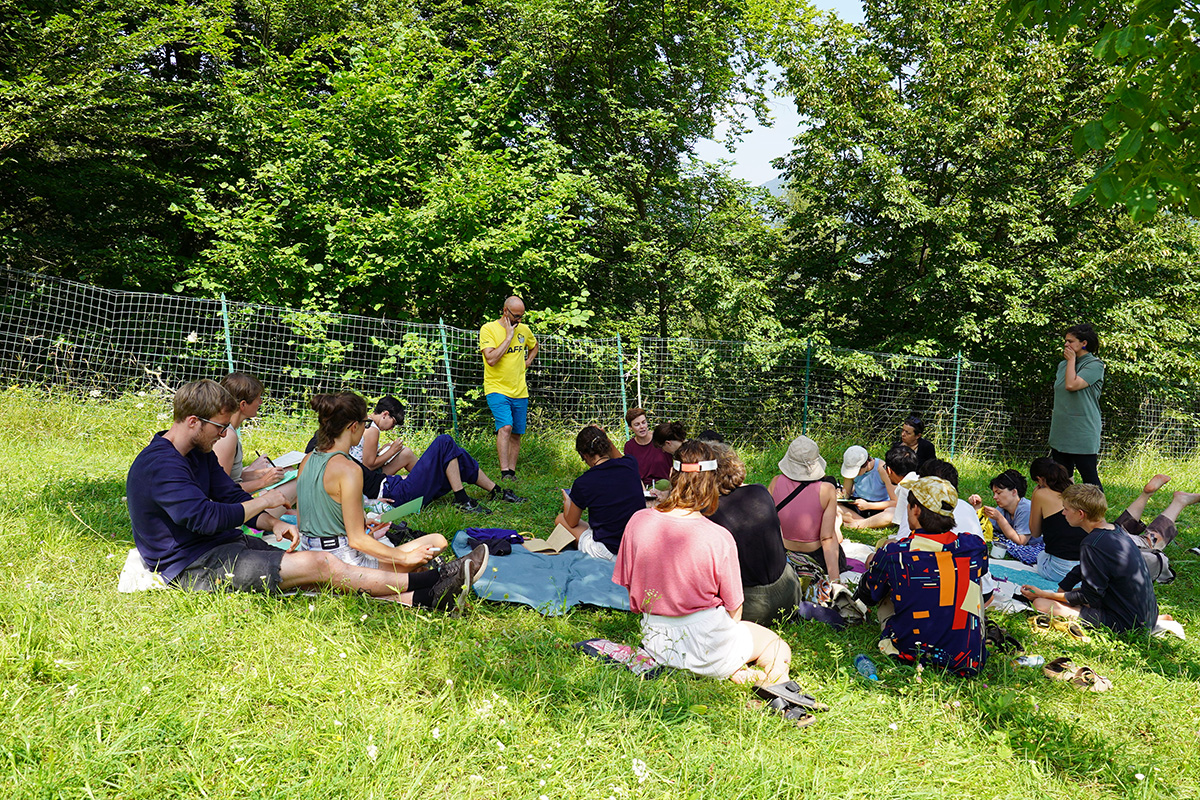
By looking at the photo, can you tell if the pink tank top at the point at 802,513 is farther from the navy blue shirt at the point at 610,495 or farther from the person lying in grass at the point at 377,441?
the person lying in grass at the point at 377,441

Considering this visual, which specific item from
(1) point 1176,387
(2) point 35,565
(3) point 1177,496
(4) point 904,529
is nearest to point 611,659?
(4) point 904,529

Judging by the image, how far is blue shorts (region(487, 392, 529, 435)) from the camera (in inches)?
309

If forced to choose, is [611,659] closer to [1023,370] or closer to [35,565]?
[35,565]

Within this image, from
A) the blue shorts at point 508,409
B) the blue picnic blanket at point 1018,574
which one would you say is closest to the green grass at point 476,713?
the blue picnic blanket at point 1018,574

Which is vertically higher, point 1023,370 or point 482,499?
point 1023,370

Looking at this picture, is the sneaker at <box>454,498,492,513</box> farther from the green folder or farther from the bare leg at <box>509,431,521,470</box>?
the green folder

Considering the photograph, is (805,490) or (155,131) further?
(155,131)

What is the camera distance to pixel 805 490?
494 cm

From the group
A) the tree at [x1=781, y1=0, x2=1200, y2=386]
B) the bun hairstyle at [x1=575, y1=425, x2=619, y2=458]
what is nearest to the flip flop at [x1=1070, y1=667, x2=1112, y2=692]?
the bun hairstyle at [x1=575, y1=425, x2=619, y2=458]

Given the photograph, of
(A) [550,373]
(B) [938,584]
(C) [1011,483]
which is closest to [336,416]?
(B) [938,584]

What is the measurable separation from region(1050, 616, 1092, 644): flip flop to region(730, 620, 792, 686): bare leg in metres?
1.95

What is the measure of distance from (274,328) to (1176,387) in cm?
1359

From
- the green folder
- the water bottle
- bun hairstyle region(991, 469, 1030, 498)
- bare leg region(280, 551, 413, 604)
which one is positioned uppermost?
the green folder

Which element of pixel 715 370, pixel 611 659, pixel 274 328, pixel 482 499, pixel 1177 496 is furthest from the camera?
pixel 715 370
